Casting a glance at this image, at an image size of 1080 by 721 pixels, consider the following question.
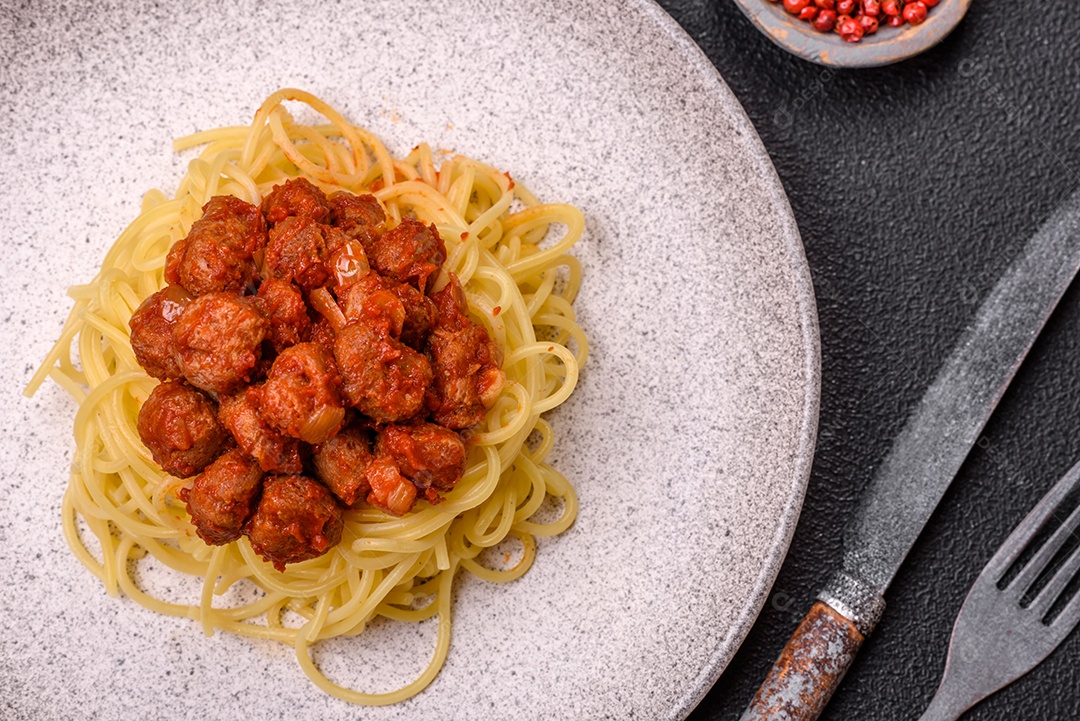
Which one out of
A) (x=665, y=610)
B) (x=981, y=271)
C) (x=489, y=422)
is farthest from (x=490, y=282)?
(x=981, y=271)

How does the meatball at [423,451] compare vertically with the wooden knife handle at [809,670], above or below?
above

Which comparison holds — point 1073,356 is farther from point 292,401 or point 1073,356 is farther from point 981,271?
point 292,401

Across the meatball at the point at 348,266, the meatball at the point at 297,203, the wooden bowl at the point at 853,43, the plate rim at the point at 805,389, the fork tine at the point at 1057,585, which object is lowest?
the fork tine at the point at 1057,585

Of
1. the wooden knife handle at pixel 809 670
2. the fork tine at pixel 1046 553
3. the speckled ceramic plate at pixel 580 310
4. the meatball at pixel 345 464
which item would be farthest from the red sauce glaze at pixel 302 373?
the fork tine at pixel 1046 553

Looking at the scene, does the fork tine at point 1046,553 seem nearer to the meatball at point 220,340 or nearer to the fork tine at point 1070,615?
the fork tine at point 1070,615

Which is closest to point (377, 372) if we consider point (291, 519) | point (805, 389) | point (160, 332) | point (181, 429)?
point (291, 519)

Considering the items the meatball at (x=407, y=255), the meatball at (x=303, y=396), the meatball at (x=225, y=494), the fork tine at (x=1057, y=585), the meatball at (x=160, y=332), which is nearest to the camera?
the meatball at (x=303, y=396)

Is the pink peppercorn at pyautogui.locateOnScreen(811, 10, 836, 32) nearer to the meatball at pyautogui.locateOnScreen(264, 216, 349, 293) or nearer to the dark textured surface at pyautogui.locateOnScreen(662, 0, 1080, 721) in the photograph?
the dark textured surface at pyautogui.locateOnScreen(662, 0, 1080, 721)
